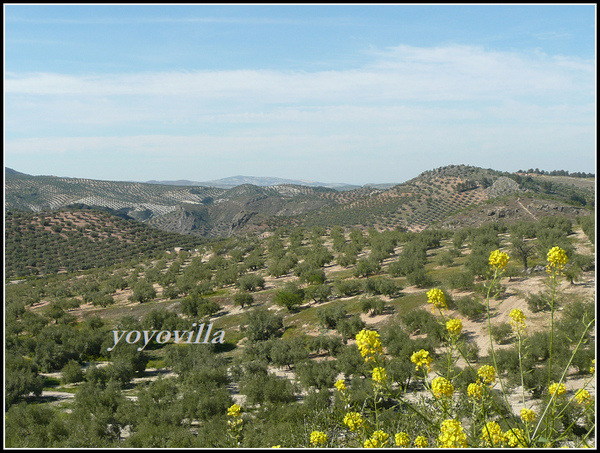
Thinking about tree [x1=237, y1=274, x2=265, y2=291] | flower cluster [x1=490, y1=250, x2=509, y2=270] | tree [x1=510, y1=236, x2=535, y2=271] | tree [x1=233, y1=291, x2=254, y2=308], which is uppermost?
flower cluster [x1=490, y1=250, x2=509, y2=270]

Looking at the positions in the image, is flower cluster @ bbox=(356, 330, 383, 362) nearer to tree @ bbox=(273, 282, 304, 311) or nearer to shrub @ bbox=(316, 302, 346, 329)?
shrub @ bbox=(316, 302, 346, 329)

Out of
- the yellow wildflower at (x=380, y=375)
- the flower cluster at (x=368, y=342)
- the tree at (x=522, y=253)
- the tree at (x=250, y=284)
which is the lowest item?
the tree at (x=250, y=284)

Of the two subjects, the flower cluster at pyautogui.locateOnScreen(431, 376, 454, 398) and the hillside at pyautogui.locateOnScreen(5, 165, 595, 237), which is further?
the hillside at pyautogui.locateOnScreen(5, 165, 595, 237)

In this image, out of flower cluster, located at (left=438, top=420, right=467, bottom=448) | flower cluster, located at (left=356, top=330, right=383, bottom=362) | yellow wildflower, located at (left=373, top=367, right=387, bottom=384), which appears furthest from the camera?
Result: flower cluster, located at (left=356, top=330, right=383, bottom=362)

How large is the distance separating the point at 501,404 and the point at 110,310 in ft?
102

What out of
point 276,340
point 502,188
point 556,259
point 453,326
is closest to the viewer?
point 556,259

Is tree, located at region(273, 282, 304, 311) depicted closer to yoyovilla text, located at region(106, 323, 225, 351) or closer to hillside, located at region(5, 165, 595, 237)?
yoyovilla text, located at region(106, 323, 225, 351)

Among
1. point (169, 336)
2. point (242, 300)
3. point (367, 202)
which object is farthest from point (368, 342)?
point (367, 202)

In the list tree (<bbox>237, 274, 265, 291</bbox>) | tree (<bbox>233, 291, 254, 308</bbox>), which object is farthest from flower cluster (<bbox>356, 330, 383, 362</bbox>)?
tree (<bbox>237, 274, 265, 291</bbox>)

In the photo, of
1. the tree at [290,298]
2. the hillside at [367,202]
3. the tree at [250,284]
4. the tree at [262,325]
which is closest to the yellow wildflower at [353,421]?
the tree at [262,325]

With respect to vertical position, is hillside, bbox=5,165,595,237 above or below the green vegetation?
above

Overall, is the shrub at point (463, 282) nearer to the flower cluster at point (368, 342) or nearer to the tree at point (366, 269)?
the tree at point (366, 269)

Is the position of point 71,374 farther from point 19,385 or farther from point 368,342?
point 368,342

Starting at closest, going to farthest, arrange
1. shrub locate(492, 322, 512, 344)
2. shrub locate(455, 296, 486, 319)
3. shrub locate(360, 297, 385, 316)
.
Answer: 1. shrub locate(492, 322, 512, 344)
2. shrub locate(455, 296, 486, 319)
3. shrub locate(360, 297, 385, 316)
